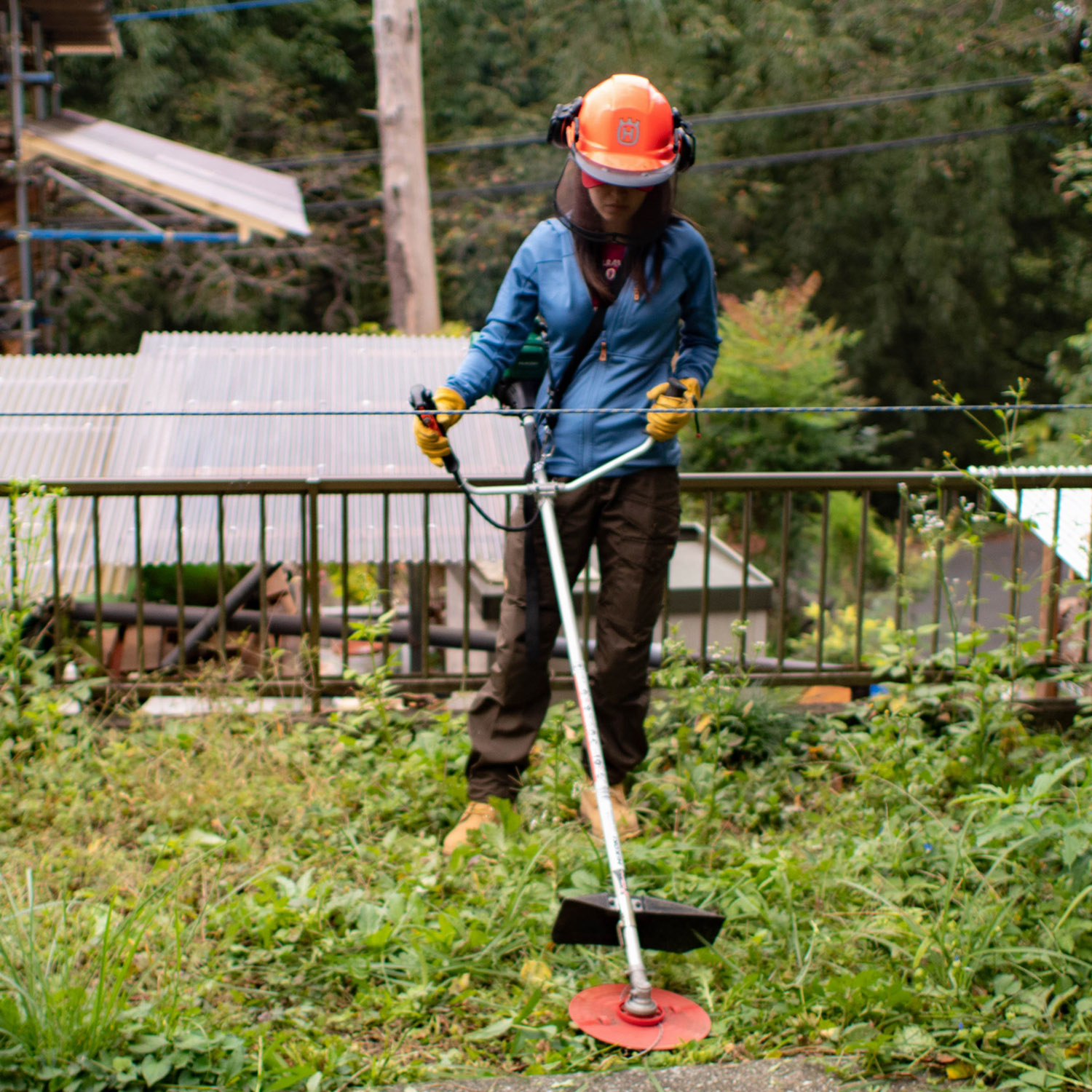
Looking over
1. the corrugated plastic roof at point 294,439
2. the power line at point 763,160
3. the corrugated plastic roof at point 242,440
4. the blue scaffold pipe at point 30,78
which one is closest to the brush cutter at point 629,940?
the corrugated plastic roof at point 242,440

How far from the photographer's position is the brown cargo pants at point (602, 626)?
3.63m

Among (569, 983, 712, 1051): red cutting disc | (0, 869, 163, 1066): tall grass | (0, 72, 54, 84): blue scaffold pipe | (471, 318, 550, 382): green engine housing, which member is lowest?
(569, 983, 712, 1051): red cutting disc

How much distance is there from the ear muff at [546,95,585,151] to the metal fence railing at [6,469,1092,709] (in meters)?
1.62

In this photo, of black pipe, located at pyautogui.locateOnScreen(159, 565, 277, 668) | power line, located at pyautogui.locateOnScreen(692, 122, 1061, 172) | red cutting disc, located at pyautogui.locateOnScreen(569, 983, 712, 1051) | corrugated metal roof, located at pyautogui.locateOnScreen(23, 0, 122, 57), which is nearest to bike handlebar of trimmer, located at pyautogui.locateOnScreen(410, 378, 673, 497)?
red cutting disc, located at pyautogui.locateOnScreen(569, 983, 712, 1051)

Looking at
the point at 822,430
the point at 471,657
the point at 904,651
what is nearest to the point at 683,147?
the point at 904,651

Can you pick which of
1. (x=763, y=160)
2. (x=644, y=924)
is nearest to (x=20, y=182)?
(x=763, y=160)

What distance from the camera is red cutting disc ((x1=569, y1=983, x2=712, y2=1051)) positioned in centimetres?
257

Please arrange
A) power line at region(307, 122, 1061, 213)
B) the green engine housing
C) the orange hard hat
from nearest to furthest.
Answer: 1. the orange hard hat
2. the green engine housing
3. power line at region(307, 122, 1061, 213)

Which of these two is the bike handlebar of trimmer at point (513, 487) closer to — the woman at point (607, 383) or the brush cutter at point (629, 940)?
the woman at point (607, 383)

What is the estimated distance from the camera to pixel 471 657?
7.57 meters

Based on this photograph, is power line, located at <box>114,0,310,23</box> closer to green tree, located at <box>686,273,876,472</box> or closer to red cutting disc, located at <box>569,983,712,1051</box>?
green tree, located at <box>686,273,876,472</box>

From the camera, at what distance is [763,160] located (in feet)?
65.4

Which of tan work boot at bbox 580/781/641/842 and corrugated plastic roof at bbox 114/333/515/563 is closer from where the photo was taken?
tan work boot at bbox 580/781/641/842

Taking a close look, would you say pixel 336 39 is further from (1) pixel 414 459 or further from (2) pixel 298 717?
(2) pixel 298 717
